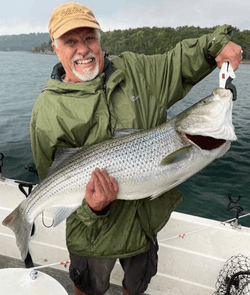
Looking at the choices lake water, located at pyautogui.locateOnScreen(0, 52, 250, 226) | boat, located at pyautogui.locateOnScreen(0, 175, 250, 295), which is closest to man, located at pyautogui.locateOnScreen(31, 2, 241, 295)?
boat, located at pyautogui.locateOnScreen(0, 175, 250, 295)

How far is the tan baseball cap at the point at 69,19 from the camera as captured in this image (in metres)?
2.67

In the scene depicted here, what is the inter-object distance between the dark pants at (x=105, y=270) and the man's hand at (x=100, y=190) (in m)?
0.97

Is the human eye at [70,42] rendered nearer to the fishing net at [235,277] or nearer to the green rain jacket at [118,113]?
the green rain jacket at [118,113]

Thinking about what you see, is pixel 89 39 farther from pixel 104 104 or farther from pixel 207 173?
pixel 207 173

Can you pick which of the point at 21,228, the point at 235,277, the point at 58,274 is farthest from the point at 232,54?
the point at 58,274

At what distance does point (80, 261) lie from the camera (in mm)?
3318

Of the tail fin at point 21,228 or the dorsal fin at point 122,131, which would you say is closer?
the dorsal fin at point 122,131

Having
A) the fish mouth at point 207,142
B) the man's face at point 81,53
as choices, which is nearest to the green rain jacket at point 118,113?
the man's face at point 81,53

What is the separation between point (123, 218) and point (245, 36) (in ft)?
362

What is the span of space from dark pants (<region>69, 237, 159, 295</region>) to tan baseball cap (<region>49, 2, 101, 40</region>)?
8.02 ft

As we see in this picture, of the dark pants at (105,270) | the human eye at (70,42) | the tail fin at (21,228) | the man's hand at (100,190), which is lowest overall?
the dark pants at (105,270)

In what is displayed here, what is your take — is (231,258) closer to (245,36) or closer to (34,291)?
(34,291)

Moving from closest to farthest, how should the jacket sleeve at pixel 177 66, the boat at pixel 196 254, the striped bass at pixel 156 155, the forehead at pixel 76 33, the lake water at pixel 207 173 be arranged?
1. the striped bass at pixel 156 155
2. the forehead at pixel 76 33
3. the jacket sleeve at pixel 177 66
4. the boat at pixel 196 254
5. the lake water at pixel 207 173

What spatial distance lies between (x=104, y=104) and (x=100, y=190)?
829 millimetres
